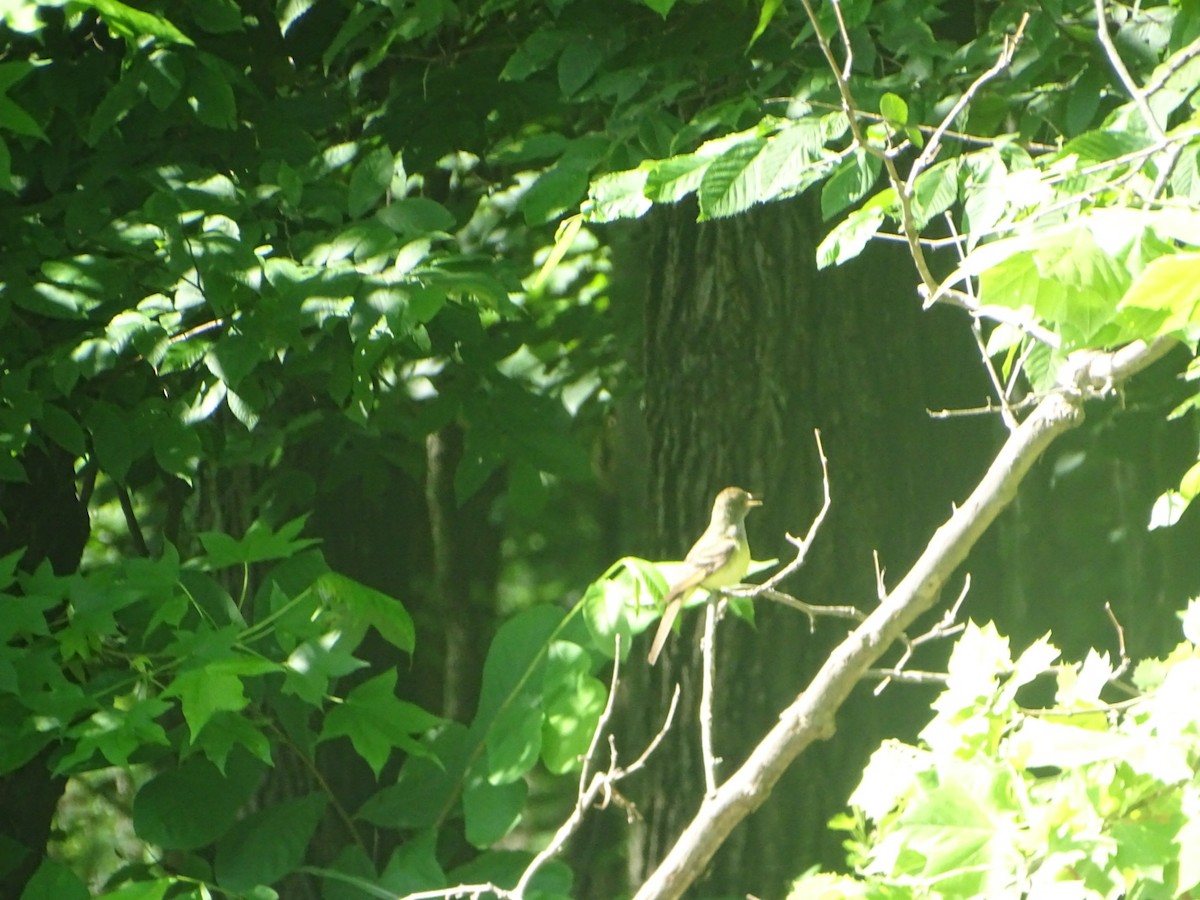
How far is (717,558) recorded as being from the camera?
3.03 meters

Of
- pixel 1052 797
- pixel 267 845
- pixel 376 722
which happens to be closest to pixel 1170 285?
pixel 1052 797

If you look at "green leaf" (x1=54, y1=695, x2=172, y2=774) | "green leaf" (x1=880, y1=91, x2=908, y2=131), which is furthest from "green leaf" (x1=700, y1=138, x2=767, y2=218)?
"green leaf" (x1=54, y1=695, x2=172, y2=774)

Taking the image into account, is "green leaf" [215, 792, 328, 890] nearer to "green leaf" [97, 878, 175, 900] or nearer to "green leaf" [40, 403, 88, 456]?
"green leaf" [97, 878, 175, 900]

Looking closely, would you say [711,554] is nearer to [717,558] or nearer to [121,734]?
[717,558]

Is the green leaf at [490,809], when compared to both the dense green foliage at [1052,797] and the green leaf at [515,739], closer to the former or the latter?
the green leaf at [515,739]

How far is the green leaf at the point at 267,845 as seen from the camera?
301 cm

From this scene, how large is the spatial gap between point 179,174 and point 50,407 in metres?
0.62

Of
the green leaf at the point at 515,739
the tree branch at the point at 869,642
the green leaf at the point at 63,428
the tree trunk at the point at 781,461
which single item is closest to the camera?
the tree branch at the point at 869,642

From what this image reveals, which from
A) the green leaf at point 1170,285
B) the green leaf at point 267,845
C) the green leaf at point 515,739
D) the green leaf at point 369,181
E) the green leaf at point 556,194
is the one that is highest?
the green leaf at point 369,181

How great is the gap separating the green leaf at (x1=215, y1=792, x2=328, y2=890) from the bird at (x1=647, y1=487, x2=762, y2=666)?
888 millimetres

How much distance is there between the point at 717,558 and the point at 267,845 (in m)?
1.21

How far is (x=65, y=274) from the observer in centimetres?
293

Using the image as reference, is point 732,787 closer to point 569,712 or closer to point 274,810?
point 569,712

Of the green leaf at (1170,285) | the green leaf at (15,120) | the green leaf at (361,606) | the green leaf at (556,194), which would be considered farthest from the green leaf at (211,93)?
the green leaf at (1170,285)
